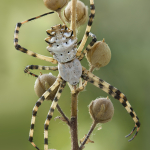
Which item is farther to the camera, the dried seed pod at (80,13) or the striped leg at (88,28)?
the dried seed pod at (80,13)

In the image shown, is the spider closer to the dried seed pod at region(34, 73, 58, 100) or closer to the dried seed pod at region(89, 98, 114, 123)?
the dried seed pod at region(34, 73, 58, 100)

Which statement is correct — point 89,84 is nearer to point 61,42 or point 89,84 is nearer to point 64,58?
point 64,58

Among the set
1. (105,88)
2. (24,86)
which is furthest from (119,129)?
(105,88)

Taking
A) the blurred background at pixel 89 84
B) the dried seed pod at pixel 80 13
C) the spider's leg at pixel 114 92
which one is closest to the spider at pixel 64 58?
the spider's leg at pixel 114 92

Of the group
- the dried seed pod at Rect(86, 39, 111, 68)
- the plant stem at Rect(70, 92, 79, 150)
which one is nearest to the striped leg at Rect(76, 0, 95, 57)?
the dried seed pod at Rect(86, 39, 111, 68)

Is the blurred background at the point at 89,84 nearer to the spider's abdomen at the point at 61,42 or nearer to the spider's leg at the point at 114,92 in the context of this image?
the spider's leg at the point at 114,92
